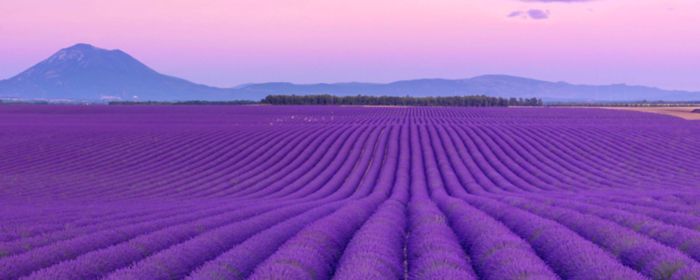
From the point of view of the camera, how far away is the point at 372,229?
996 cm

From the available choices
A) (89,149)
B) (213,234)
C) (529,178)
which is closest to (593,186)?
(529,178)

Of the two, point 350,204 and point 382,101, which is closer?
point 350,204

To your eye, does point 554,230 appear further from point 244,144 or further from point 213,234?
point 244,144

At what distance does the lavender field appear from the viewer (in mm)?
7250

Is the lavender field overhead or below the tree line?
overhead

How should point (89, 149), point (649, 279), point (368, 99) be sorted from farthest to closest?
point (368, 99)
point (89, 149)
point (649, 279)

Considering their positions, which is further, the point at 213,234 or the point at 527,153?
the point at 527,153

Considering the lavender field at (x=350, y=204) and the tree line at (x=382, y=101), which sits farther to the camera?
the tree line at (x=382, y=101)

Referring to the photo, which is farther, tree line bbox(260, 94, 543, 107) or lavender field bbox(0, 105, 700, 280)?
tree line bbox(260, 94, 543, 107)

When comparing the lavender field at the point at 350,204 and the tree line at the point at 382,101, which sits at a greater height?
the lavender field at the point at 350,204

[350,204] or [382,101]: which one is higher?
[350,204]

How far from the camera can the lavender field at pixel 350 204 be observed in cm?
725

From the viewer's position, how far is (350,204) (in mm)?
14625

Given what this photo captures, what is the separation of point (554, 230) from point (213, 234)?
4740 mm
